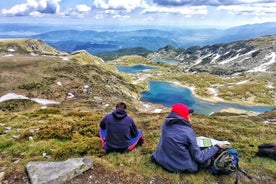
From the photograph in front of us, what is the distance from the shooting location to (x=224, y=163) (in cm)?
1177

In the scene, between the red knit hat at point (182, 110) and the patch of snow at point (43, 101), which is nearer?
the red knit hat at point (182, 110)

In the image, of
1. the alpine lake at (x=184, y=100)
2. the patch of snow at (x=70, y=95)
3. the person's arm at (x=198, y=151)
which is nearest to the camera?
the person's arm at (x=198, y=151)

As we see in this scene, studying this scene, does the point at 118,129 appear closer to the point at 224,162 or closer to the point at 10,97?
the point at 224,162

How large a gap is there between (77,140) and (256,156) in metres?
11.0

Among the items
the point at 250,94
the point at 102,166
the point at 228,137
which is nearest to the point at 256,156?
the point at 228,137

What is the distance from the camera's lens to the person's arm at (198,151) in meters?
11.4

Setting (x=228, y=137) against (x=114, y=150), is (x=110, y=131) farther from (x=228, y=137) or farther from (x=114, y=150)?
(x=228, y=137)

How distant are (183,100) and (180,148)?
13270 centimetres

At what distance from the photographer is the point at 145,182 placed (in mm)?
11258

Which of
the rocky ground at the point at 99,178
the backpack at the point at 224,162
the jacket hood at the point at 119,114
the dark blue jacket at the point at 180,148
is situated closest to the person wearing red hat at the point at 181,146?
the dark blue jacket at the point at 180,148

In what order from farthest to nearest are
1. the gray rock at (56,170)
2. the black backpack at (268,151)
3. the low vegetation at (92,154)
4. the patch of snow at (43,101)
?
1. the patch of snow at (43,101)
2. the black backpack at (268,151)
3. the low vegetation at (92,154)
4. the gray rock at (56,170)

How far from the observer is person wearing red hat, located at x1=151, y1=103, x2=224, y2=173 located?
11.4 m

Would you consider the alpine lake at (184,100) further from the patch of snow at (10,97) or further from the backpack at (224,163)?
the backpack at (224,163)

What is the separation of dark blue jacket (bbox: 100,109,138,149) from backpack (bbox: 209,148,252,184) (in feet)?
14.9
